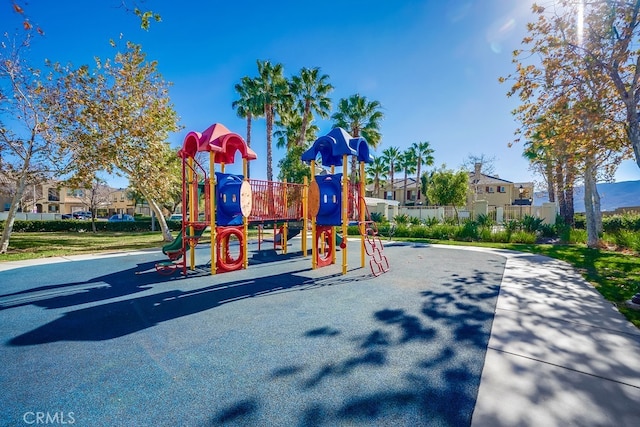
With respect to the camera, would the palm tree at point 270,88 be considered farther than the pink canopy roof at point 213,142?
Yes

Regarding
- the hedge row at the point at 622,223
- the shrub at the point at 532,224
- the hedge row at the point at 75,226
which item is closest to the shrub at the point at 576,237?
the shrub at the point at 532,224

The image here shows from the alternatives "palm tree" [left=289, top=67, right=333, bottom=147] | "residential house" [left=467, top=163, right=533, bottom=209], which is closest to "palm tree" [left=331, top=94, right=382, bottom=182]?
"palm tree" [left=289, top=67, right=333, bottom=147]

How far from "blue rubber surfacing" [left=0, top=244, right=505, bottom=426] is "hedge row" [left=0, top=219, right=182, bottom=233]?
959 inches

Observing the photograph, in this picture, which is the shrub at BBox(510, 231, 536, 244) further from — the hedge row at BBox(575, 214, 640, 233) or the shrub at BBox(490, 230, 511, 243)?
the hedge row at BBox(575, 214, 640, 233)

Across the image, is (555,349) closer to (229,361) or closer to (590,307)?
(590,307)

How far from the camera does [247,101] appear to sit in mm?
23516

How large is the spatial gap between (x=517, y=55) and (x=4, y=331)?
13.9 meters

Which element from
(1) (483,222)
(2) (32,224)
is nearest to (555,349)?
(1) (483,222)

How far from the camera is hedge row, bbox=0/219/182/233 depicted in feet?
84.4

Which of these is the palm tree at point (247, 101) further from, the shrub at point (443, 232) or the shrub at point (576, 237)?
the shrub at point (576, 237)

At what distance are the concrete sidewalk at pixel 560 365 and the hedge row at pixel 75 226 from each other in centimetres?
3013

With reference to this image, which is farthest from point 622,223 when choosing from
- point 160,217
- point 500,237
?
point 160,217

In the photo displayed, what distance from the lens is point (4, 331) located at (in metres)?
4.31

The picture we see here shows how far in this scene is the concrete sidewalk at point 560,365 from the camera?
252 centimetres
